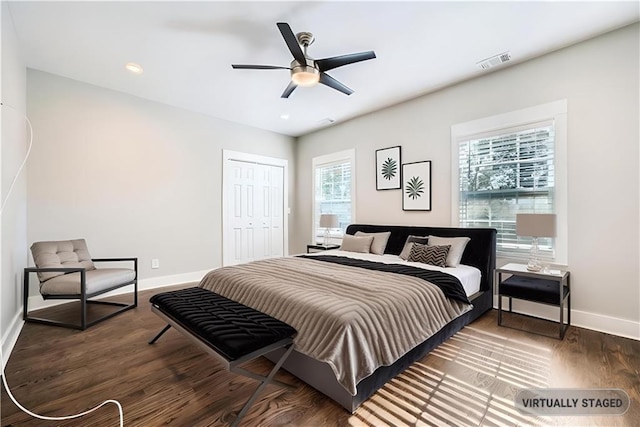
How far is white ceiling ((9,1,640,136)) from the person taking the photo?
230 cm

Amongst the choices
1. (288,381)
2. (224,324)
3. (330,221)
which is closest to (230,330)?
(224,324)

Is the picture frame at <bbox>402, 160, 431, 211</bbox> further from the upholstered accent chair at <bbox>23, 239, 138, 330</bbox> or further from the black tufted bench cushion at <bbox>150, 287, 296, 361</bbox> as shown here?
the upholstered accent chair at <bbox>23, 239, 138, 330</bbox>

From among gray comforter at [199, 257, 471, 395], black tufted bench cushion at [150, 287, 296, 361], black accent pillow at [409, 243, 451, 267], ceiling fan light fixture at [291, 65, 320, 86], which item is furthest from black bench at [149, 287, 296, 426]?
ceiling fan light fixture at [291, 65, 320, 86]

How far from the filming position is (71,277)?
9.23ft

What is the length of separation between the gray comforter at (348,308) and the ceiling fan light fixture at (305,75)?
182 cm

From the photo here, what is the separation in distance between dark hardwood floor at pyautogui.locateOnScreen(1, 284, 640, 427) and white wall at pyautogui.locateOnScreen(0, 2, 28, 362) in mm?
321

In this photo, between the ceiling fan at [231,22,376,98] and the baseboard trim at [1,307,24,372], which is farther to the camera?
the ceiling fan at [231,22,376,98]

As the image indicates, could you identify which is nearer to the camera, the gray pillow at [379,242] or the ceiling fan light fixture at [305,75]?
the ceiling fan light fixture at [305,75]

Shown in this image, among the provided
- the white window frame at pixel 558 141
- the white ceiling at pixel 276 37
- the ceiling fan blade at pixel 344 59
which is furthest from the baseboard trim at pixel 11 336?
the white window frame at pixel 558 141

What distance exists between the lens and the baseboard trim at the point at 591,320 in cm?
248

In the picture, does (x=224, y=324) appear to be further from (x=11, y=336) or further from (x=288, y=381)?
(x=11, y=336)

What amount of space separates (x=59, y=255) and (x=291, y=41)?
3.38 m

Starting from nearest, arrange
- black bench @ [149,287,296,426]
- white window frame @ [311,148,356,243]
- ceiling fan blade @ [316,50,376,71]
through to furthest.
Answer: black bench @ [149,287,296,426], ceiling fan blade @ [316,50,376,71], white window frame @ [311,148,356,243]

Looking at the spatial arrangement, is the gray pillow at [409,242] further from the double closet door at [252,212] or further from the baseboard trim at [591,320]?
the double closet door at [252,212]
